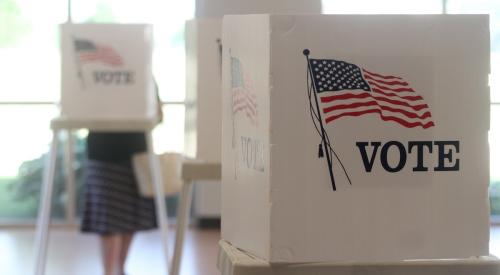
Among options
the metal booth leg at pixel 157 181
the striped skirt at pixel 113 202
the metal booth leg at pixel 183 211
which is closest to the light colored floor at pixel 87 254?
the striped skirt at pixel 113 202

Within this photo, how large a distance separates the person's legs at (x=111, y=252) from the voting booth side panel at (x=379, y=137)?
3350 mm

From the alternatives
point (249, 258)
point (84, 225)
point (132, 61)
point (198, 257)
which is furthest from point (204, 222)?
point (249, 258)

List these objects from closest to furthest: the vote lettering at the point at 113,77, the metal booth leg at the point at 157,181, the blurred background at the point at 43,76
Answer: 1. the vote lettering at the point at 113,77
2. the metal booth leg at the point at 157,181
3. the blurred background at the point at 43,76

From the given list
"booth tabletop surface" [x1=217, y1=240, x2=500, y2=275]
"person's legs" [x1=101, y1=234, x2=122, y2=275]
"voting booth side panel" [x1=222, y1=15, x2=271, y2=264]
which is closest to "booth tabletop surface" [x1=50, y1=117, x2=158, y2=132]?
"person's legs" [x1=101, y1=234, x2=122, y2=275]

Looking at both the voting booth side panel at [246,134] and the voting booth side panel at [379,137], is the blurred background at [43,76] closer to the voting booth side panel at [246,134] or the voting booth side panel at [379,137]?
the voting booth side panel at [246,134]

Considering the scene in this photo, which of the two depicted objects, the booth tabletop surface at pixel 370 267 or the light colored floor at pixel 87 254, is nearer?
the booth tabletop surface at pixel 370 267

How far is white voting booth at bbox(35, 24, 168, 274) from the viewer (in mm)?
4422

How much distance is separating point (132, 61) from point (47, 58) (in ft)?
10.5

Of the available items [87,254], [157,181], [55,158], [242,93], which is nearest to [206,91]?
[242,93]

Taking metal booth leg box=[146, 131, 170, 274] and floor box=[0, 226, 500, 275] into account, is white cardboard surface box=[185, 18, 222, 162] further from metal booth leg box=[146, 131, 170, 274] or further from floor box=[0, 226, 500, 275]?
floor box=[0, 226, 500, 275]

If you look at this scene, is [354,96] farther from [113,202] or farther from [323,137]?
[113,202]

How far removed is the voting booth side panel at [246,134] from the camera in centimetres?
168

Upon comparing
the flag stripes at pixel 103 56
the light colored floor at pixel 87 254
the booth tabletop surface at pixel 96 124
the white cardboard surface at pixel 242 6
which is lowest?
the light colored floor at pixel 87 254

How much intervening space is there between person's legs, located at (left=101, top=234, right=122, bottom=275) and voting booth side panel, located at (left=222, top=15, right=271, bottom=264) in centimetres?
304
